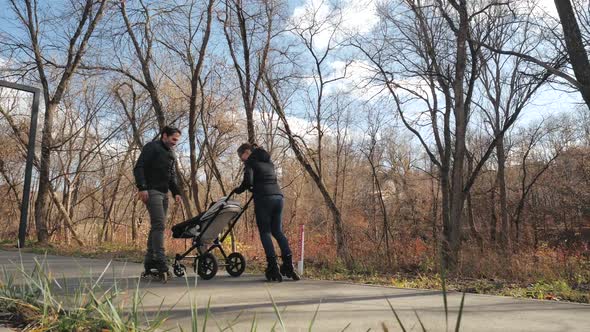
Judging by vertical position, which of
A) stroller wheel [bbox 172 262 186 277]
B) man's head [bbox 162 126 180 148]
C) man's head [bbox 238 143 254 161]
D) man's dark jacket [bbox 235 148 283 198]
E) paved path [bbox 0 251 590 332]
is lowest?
paved path [bbox 0 251 590 332]

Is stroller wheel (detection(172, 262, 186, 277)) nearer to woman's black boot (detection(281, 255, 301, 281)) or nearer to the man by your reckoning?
the man

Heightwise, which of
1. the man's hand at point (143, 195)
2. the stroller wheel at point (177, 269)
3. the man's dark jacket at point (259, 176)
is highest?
the man's dark jacket at point (259, 176)

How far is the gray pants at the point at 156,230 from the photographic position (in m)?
5.93

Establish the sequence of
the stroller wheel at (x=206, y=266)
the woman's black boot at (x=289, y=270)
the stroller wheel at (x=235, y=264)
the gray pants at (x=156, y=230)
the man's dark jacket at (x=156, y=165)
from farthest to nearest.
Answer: the stroller wheel at (x=235, y=264) < the stroller wheel at (x=206, y=266) < the woman's black boot at (x=289, y=270) < the man's dark jacket at (x=156, y=165) < the gray pants at (x=156, y=230)

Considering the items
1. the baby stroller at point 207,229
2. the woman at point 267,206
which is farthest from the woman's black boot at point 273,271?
the baby stroller at point 207,229

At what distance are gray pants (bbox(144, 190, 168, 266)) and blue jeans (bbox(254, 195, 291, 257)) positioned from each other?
1.24 meters

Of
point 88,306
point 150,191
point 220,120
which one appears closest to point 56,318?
point 88,306

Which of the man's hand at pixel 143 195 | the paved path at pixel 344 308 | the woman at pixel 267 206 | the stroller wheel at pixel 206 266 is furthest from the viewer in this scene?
the stroller wheel at pixel 206 266

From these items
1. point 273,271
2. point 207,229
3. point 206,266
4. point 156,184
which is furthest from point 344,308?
point 156,184

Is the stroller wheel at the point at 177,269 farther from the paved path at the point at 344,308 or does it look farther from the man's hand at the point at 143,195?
the man's hand at the point at 143,195

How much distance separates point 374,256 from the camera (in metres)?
10.3

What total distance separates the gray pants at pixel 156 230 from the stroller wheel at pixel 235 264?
114 cm

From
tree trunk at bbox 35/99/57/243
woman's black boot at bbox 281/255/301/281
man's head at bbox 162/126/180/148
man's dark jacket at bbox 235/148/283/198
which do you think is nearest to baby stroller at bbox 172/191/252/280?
man's dark jacket at bbox 235/148/283/198

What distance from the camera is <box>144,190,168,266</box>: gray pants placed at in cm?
593
